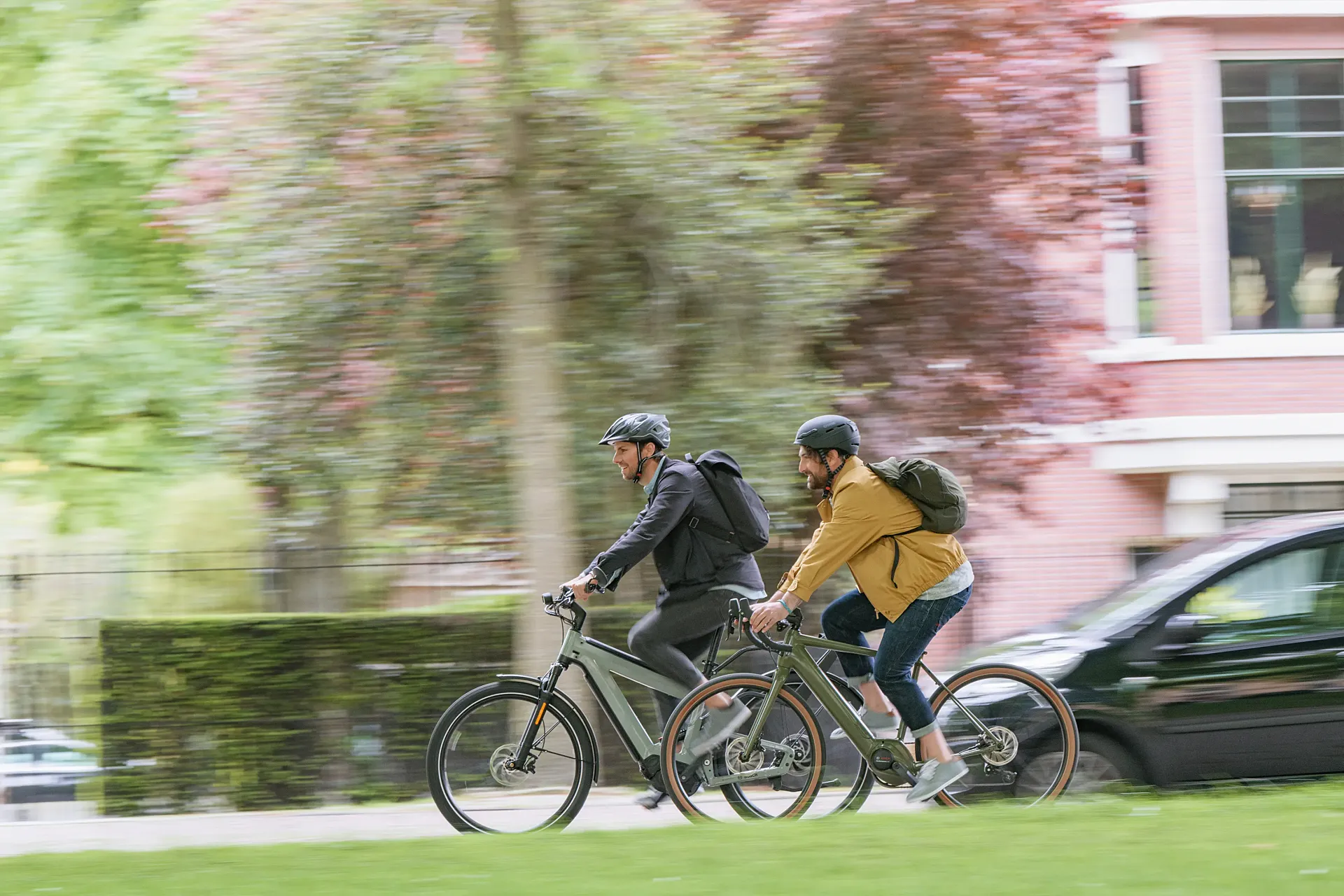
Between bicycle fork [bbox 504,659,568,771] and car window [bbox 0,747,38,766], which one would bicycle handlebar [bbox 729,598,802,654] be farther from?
car window [bbox 0,747,38,766]

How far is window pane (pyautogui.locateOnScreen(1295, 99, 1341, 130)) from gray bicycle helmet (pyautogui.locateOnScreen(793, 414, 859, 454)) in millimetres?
11040

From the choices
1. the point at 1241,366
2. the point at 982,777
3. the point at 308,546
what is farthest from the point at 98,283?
the point at 1241,366

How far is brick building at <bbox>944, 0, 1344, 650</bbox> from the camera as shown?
15133 millimetres

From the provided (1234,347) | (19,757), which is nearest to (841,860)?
(19,757)

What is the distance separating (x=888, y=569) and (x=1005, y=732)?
3.41 feet

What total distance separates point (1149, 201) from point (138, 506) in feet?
30.5

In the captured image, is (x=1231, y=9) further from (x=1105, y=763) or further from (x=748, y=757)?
(x=748, y=757)

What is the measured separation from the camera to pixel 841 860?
19.4 ft

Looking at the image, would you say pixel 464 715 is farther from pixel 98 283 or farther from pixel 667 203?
pixel 98 283

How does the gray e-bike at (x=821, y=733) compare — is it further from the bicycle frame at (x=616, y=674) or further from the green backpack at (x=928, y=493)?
the green backpack at (x=928, y=493)

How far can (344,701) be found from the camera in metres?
10.0

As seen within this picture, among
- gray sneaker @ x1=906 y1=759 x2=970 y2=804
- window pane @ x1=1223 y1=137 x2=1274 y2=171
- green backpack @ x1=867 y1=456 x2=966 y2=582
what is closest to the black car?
gray sneaker @ x1=906 y1=759 x2=970 y2=804

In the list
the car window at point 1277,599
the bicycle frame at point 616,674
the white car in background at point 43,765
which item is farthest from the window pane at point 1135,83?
the white car in background at point 43,765

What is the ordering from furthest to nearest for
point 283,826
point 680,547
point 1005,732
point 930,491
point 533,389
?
1. point 533,389
2. point 283,826
3. point 680,547
4. point 1005,732
5. point 930,491
